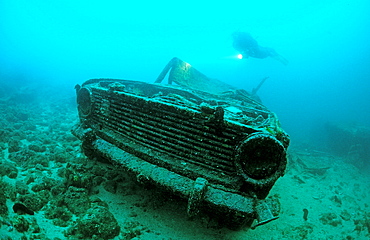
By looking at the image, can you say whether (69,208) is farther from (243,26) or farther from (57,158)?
(243,26)

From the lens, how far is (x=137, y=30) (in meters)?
136

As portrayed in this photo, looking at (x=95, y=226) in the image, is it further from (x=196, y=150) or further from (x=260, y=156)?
(x=260, y=156)

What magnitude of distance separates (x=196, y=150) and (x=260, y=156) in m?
0.79

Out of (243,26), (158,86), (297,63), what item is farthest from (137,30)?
(158,86)

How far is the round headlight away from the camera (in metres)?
2.12

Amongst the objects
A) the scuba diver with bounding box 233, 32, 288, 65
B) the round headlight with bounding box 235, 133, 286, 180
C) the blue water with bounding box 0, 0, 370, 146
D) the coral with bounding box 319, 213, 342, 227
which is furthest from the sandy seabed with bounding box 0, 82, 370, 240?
the blue water with bounding box 0, 0, 370, 146

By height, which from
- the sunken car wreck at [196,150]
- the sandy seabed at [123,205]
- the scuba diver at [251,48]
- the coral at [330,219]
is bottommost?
the coral at [330,219]

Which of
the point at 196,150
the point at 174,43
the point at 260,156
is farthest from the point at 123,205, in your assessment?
the point at 174,43

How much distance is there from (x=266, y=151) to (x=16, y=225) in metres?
2.65

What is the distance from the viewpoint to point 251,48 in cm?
1430

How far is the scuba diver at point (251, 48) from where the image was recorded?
14.2m

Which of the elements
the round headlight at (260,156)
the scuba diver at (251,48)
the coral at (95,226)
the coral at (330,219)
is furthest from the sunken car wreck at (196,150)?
the scuba diver at (251,48)

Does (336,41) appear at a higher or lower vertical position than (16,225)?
higher

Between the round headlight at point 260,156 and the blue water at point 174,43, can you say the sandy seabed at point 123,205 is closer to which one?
the round headlight at point 260,156
